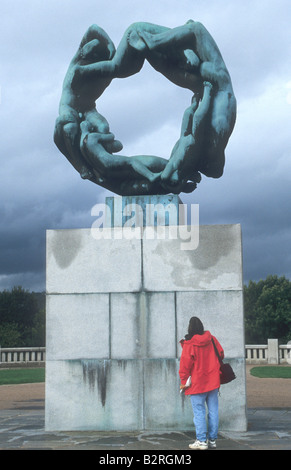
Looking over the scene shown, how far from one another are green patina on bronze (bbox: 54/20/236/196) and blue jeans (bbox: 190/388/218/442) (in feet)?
11.3

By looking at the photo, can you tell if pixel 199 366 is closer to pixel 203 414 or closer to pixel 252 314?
pixel 203 414

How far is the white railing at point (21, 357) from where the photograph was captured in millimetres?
26406

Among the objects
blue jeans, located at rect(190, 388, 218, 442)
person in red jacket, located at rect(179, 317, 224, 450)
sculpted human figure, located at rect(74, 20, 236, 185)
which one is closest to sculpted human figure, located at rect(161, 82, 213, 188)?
sculpted human figure, located at rect(74, 20, 236, 185)

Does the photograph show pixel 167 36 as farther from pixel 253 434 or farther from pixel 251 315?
pixel 251 315

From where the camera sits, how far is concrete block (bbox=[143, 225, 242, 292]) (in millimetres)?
7793

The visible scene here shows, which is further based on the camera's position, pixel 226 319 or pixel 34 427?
pixel 34 427

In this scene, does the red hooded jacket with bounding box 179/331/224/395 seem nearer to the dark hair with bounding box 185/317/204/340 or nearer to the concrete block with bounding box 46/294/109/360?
the dark hair with bounding box 185/317/204/340

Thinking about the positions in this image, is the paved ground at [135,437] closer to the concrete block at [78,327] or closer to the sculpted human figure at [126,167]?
the concrete block at [78,327]

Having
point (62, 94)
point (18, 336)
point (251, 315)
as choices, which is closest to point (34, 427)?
point (62, 94)

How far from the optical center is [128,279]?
7930 millimetres

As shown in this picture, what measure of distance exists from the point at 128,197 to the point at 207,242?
60.8 inches

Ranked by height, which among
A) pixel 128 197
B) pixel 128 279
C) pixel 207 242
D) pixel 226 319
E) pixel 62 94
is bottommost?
pixel 226 319
